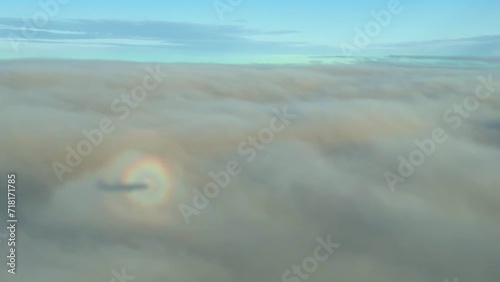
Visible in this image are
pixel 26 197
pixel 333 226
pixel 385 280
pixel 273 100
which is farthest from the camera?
pixel 273 100

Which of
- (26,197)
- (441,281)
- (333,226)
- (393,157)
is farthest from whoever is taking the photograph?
(393,157)

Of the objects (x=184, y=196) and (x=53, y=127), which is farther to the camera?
(x=53, y=127)

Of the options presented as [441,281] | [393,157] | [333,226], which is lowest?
[441,281]

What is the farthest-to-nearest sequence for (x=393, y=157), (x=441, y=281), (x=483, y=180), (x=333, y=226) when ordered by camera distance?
1. (x=393, y=157)
2. (x=483, y=180)
3. (x=333, y=226)
4. (x=441, y=281)

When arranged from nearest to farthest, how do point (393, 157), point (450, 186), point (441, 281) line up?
point (441, 281), point (450, 186), point (393, 157)

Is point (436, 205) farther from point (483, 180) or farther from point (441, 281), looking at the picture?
point (441, 281)

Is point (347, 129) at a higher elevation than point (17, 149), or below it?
higher

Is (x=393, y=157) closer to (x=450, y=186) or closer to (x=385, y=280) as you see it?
(x=450, y=186)

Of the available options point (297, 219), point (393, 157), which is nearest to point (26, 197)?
point (297, 219)

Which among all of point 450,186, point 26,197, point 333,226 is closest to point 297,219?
point 333,226
